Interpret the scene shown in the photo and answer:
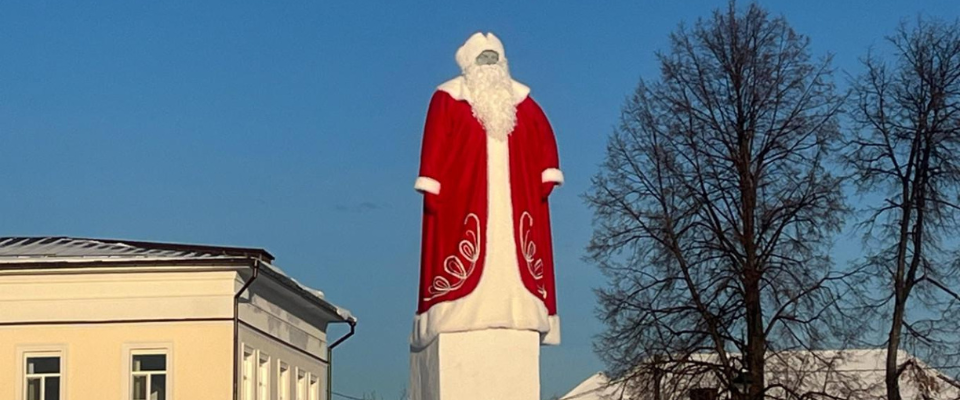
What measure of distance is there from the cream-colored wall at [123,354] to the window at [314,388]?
7.78 metres

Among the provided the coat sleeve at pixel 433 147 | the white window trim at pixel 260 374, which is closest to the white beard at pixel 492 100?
the coat sleeve at pixel 433 147

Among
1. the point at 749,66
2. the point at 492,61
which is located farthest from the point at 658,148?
the point at 492,61

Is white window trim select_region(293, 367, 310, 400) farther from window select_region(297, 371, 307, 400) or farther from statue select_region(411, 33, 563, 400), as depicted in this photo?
statue select_region(411, 33, 563, 400)

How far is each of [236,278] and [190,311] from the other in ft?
3.08

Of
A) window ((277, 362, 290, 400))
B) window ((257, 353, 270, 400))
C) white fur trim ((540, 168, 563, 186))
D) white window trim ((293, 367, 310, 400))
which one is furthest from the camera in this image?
white window trim ((293, 367, 310, 400))

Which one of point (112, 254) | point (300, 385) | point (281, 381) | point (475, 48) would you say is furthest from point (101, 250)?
point (475, 48)

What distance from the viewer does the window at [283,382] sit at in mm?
33772

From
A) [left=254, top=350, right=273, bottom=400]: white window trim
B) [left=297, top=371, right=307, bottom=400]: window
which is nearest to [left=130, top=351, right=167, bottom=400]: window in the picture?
[left=254, top=350, right=273, bottom=400]: white window trim

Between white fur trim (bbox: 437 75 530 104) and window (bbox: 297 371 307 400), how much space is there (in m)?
22.4

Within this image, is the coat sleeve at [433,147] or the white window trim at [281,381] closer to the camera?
the coat sleeve at [433,147]

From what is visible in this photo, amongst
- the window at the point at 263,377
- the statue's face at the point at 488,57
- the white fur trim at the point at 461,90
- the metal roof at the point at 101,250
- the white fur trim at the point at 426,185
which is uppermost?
the metal roof at the point at 101,250

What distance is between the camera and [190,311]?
96.9 ft

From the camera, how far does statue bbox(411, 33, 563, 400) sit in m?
13.4

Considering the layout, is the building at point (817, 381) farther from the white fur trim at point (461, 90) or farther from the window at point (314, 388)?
the white fur trim at point (461, 90)
